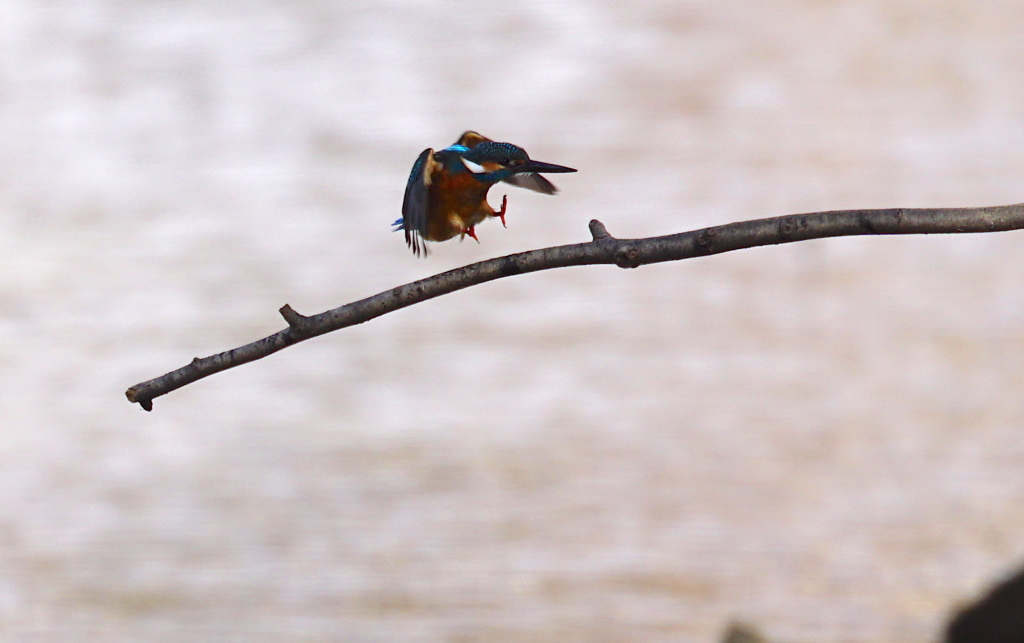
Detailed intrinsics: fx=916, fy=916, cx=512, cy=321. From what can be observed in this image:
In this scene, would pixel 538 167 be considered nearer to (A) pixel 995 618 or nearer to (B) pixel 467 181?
(B) pixel 467 181

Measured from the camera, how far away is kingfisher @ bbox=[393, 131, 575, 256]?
18.6 inches

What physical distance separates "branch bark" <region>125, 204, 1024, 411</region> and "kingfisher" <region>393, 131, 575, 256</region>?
101 mm

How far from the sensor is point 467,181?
0.50 metres

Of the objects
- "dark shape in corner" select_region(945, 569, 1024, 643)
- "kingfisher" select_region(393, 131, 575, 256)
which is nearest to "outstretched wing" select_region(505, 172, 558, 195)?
"kingfisher" select_region(393, 131, 575, 256)

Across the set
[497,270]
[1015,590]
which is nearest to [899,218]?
[497,270]

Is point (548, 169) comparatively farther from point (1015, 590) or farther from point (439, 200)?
point (1015, 590)

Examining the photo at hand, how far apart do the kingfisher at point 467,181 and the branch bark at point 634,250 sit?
0.33ft

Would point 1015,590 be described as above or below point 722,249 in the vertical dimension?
below

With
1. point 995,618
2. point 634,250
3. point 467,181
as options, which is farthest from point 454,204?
point 995,618

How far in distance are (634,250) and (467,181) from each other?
165 millimetres

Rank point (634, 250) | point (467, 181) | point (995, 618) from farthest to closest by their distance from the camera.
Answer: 1. point (995, 618)
2. point (467, 181)
3. point (634, 250)

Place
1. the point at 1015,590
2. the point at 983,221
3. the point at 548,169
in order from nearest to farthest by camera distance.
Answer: the point at 983,221
the point at 548,169
the point at 1015,590

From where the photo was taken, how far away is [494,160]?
47cm

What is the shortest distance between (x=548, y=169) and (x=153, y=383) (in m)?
0.20
